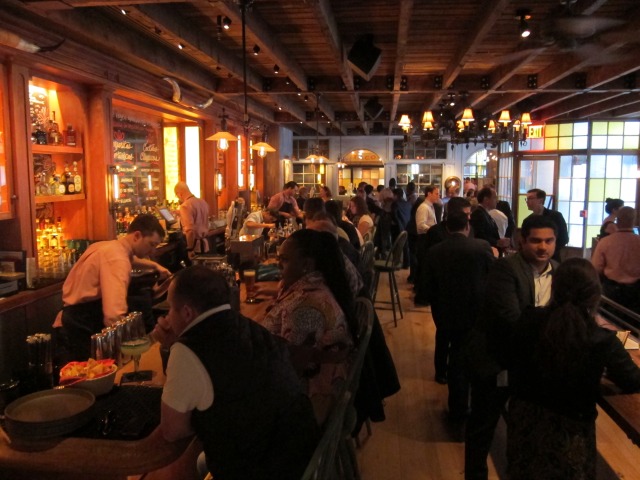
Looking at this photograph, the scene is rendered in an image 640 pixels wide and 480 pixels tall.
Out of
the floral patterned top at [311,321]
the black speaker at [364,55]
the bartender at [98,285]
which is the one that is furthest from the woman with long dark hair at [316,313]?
the black speaker at [364,55]

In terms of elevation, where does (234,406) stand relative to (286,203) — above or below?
below

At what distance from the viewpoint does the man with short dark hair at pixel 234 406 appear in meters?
1.74

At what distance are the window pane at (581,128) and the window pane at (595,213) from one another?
1578 millimetres

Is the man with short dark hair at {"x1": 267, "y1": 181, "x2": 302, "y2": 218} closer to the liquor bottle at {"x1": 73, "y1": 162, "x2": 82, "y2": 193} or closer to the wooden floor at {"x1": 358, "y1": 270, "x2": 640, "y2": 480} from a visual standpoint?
the liquor bottle at {"x1": 73, "y1": 162, "x2": 82, "y2": 193}

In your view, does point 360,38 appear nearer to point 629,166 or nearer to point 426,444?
point 426,444

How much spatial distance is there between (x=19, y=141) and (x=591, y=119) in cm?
1136

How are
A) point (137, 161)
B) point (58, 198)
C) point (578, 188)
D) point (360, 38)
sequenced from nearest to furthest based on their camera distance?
1. point (58, 198)
2. point (360, 38)
3. point (137, 161)
4. point (578, 188)

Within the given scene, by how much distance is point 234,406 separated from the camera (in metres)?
1.74

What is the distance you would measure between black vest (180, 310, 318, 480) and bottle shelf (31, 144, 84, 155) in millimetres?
4005

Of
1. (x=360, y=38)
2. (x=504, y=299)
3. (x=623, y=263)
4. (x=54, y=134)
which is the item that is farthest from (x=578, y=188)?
(x=504, y=299)

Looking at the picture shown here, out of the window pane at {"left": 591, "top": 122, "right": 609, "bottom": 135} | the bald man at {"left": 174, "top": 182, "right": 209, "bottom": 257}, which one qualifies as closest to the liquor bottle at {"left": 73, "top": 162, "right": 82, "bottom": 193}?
the bald man at {"left": 174, "top": 182, "right": 209, "bottom": 257}

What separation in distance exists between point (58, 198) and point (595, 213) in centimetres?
1112

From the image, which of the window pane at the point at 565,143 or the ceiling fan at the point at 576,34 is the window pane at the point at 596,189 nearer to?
the window pane at the point at 565,143

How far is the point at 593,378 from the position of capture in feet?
7.04
